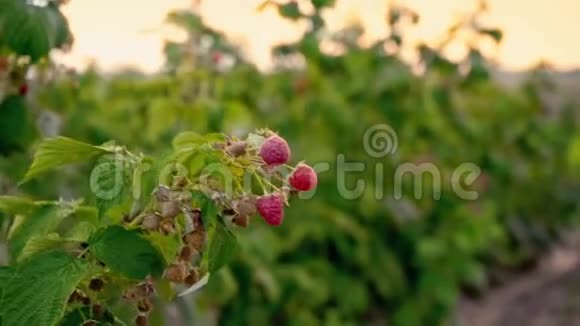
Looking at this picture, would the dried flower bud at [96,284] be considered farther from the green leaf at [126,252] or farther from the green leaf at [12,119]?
the green leaf at [12,119]

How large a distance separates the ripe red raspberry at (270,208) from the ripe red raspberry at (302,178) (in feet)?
0.09

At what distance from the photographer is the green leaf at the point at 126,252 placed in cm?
137

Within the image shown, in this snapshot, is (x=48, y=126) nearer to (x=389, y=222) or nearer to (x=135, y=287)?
(x=135, y=287)

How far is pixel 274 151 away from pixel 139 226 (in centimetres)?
21

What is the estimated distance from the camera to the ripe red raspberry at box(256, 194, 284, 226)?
1308mm

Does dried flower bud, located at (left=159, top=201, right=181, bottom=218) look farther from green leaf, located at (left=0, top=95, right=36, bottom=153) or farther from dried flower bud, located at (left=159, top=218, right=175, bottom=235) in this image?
green leaf, located at (left=0, top=95, right=36, bottom=153)

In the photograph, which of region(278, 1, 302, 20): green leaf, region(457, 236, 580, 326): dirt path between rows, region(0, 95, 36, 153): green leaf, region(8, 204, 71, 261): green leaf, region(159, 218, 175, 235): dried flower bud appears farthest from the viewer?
region(457, 236, 580, 326): dirt path between rows

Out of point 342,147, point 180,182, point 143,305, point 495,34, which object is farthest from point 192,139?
point 342,147

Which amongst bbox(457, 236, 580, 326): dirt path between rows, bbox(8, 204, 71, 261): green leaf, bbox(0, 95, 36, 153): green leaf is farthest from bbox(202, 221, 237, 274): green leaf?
bbox(457, 236, 580, 326): dirt path between rows

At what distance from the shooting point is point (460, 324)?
18.1ft

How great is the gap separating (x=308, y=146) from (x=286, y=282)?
22.6 inches

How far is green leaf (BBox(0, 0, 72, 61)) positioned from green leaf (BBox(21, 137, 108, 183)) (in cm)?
46

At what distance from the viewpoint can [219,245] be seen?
53.9 inches

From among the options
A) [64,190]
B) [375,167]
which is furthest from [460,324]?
[64,190]
